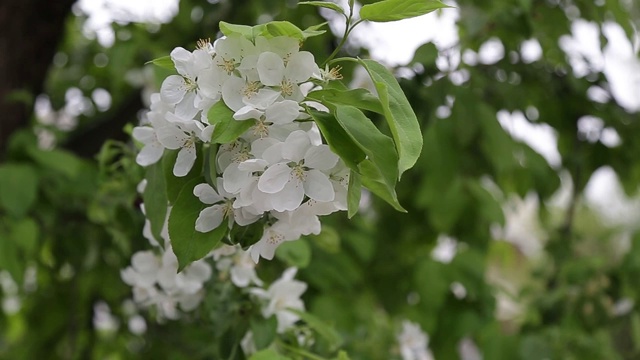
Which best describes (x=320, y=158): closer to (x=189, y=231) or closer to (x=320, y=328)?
(x=189, y=231)

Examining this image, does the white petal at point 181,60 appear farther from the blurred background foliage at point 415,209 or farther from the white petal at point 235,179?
the blurred background foliage at point 415,209

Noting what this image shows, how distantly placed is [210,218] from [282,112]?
0.12 meters

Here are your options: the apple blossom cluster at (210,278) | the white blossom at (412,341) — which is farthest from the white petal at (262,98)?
the white blossom at (412,341)

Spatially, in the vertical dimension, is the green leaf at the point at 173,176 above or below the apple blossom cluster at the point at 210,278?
above

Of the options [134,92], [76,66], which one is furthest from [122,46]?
[76,66]

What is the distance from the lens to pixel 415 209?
183 cm

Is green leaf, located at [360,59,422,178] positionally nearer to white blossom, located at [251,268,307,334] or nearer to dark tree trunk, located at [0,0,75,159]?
white blossom, located at [251,268,307,334]

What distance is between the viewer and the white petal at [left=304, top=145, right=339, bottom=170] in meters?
0.61

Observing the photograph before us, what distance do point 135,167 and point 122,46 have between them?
0.62 metres

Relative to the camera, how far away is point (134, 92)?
1.89 meters

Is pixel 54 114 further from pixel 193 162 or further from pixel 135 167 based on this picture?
pixel 193 162

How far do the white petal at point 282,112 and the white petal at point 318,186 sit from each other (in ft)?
0.15

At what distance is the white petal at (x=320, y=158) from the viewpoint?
2.01 feet

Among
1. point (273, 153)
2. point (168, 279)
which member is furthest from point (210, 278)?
point (273, 153)
